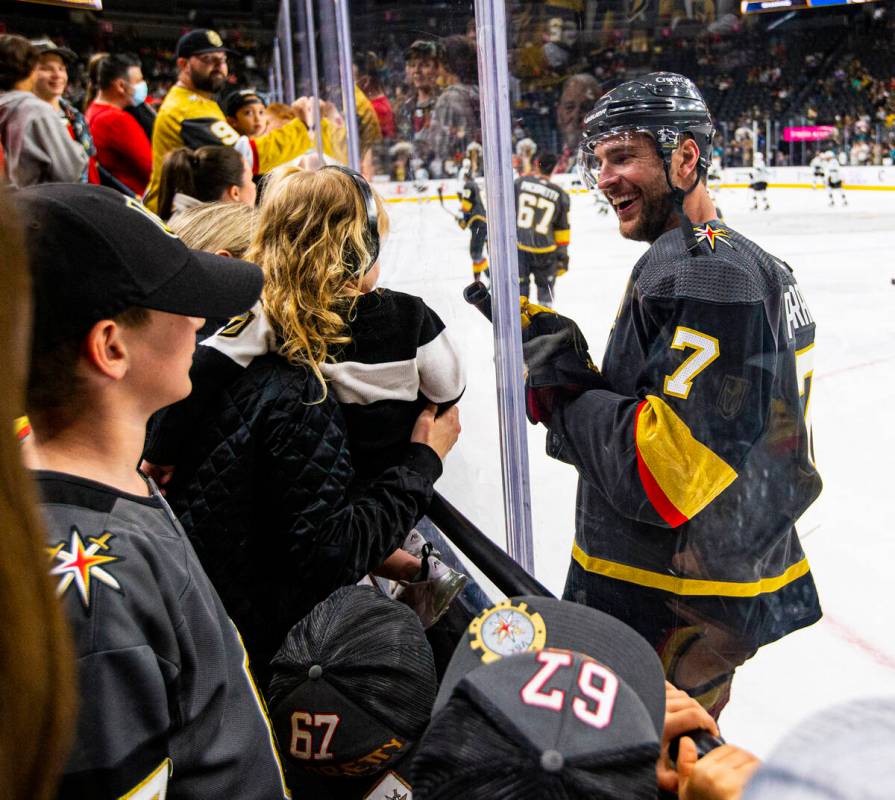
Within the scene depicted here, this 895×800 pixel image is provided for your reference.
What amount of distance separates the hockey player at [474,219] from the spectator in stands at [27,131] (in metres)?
2.04

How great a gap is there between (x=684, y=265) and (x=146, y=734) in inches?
24.2

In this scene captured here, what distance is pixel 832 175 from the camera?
70 cm

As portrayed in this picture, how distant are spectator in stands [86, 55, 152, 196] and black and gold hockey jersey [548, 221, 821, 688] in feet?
9.89

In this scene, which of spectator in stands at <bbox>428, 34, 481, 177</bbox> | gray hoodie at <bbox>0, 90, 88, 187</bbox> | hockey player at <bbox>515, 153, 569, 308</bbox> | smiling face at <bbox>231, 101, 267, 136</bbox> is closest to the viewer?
hockey player at <bbox>515, 153, 569, 308</bbox>

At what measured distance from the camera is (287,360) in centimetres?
103

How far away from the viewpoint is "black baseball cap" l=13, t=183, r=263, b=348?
0.62 m

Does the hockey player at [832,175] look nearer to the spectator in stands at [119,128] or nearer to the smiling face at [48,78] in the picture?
the smiling face at [48,78]

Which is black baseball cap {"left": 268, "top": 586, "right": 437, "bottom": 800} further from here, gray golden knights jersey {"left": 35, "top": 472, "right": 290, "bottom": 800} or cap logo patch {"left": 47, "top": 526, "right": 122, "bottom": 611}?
cap logo patch {"left": 47, "top": 526, "right": 122, "bottom": 611}

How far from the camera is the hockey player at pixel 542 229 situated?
0.92 meters

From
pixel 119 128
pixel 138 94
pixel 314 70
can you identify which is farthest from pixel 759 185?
pixel 138 94

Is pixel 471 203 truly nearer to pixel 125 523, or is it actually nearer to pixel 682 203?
pixel 682 203

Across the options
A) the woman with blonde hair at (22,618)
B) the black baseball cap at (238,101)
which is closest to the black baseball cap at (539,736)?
the woman with blonde hair at (22,618)

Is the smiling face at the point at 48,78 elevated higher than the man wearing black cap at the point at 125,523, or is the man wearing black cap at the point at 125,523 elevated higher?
the smiling face at the point at 48,78

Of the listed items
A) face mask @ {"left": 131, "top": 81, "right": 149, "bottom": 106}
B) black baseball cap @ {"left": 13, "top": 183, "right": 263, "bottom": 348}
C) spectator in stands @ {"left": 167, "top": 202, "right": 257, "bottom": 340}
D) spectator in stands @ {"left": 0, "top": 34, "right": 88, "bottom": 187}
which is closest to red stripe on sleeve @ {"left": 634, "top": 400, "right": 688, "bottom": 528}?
black baseball cap @ {"left": 13, "top": 183, "right": 263, "bottom": 348}
